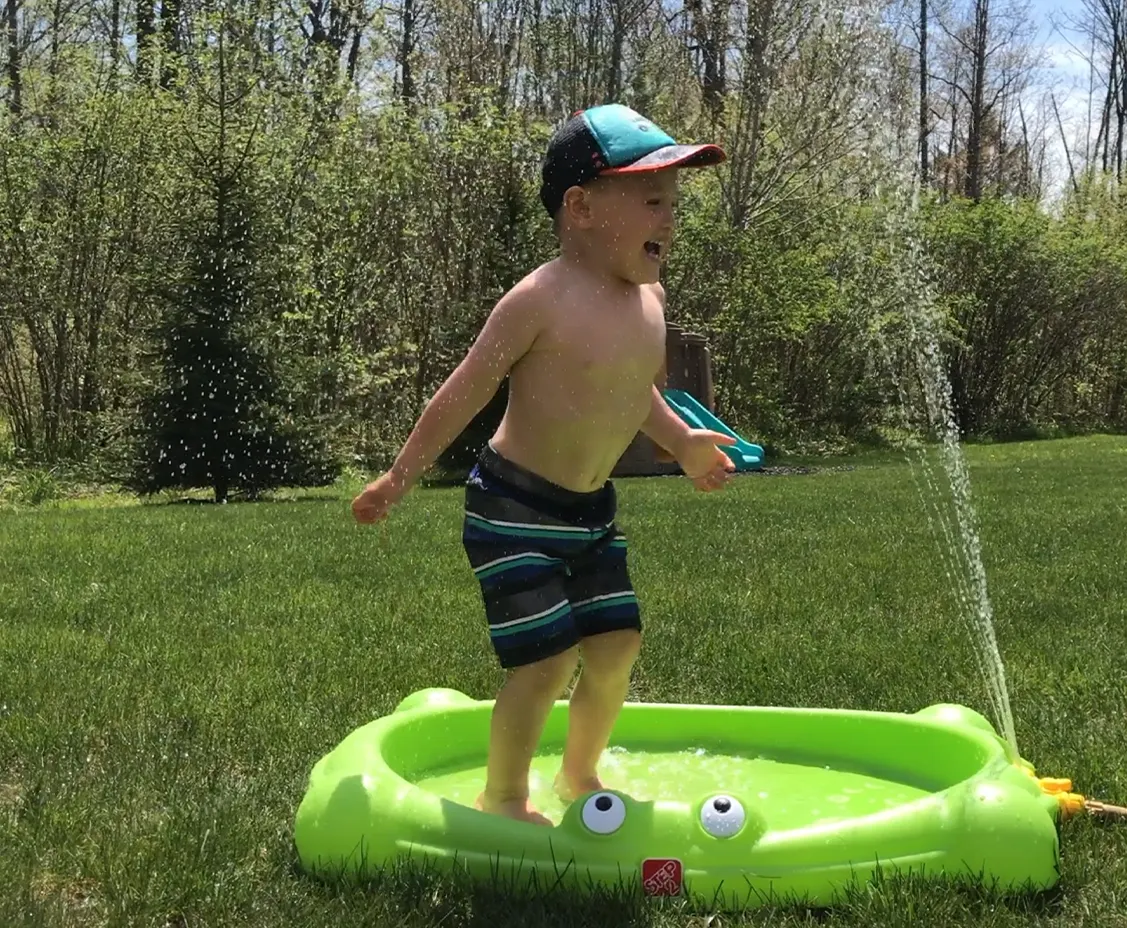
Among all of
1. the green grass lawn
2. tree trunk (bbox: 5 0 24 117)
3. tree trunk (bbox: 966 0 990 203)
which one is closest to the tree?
the green grass lawn

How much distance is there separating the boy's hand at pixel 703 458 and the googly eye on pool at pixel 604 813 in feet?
2.46

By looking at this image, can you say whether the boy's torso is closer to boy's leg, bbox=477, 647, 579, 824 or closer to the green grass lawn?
boy's leg, bbox=477, 647, 579, 824

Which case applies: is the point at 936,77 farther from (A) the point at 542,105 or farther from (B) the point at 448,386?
(B) the point at 448,386

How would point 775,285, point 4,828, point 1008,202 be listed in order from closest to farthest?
point 4,828 < point 775,285 < point 1008,202

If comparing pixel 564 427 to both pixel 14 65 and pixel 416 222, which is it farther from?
pixel 14 65

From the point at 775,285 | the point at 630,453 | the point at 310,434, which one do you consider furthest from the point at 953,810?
the point at 775,285

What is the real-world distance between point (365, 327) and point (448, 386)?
38.1 feet

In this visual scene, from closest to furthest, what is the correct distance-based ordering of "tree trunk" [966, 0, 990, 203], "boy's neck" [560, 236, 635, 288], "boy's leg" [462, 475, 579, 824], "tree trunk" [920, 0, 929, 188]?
"boy's leg" [462, 475, 579, 824]
"boy's neck" [560, 236, 635, 288]
"tree trunk" [920, 0, 929, 188]
"tree trunk" [966, 0, 990, 203]

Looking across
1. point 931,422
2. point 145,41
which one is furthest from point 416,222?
point 931,422

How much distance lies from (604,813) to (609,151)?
1.17 meters

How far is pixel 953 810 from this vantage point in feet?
6.75

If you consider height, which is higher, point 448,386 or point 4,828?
point 448,386

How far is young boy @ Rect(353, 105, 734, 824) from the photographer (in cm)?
222

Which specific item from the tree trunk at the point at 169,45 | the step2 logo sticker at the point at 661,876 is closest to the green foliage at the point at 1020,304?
the tree trunk at the point at 169,45
